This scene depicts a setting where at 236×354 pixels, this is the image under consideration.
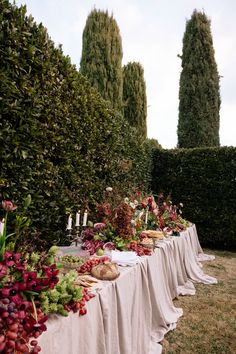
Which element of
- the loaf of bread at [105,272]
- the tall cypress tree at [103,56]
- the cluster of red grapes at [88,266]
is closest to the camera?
the loaf of bread at [105,272]

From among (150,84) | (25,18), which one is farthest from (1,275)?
(150,84)

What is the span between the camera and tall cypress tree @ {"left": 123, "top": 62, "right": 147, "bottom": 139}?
15.1 m

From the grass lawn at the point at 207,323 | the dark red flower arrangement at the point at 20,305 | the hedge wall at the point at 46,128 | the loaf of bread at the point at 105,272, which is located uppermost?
the hedge wall at the point at 46,128

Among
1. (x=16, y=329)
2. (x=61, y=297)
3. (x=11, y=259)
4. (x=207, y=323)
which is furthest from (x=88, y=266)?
(x=207, y=323)

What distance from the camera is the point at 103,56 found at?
455 inches

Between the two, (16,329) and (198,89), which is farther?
(198,89)

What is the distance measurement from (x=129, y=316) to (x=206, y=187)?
6.44 m

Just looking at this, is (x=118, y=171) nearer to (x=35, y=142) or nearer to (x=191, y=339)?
(x=35, y=142)

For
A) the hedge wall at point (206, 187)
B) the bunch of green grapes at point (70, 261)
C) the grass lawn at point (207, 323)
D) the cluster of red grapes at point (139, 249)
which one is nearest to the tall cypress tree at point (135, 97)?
the hedge wall at point (206, 187)

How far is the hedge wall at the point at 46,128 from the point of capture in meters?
3.00

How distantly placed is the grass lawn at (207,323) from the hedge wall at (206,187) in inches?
109

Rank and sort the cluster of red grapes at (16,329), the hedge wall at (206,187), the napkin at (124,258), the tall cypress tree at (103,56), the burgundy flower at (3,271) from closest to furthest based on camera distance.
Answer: the cluster of red grapes at (16,329) → the burgundy flower at (3,271) → the napkin at (124,258) → the hedge wall at (206,187) → the tall cypress tree at (103,56)

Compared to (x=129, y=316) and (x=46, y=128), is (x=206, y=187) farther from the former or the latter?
(x=129, y=316)

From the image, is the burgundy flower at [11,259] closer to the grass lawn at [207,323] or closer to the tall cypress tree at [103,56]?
the grass lawn at [207,323]
